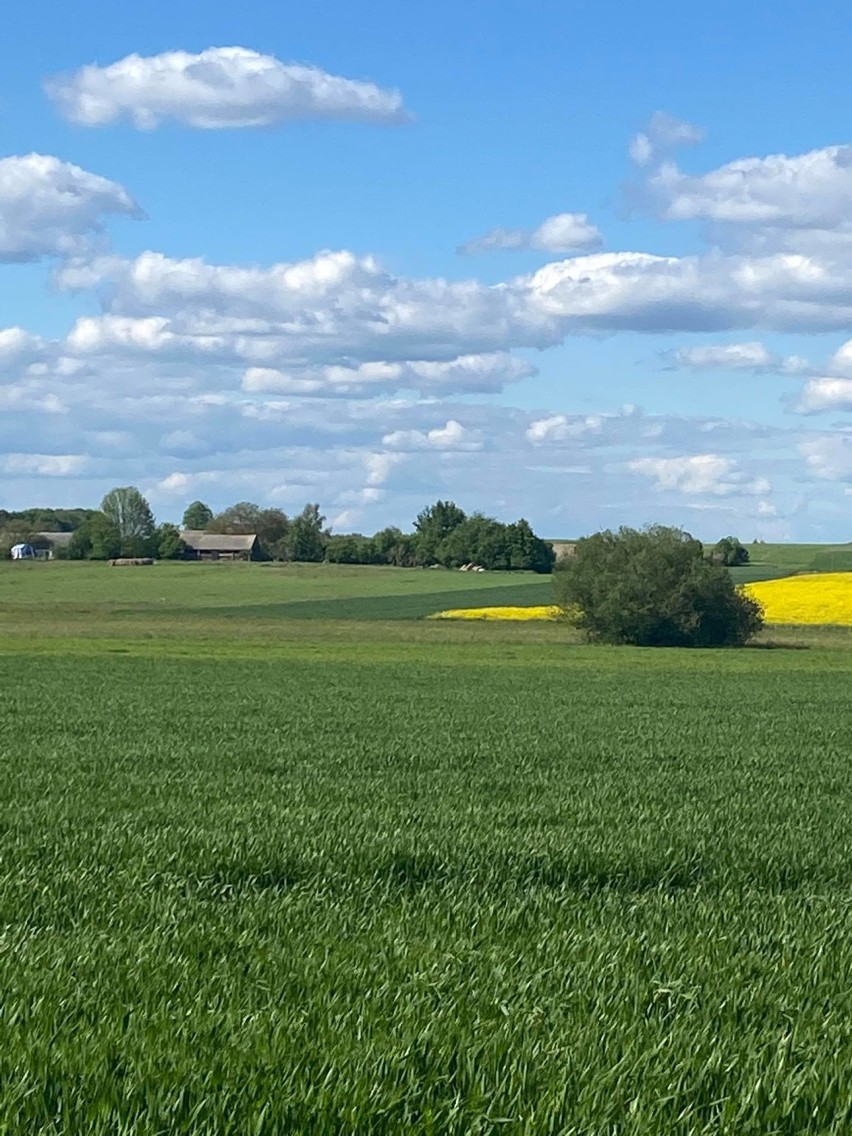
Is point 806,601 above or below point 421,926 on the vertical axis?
above

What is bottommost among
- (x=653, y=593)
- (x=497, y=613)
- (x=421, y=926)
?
(x=497, y=613)

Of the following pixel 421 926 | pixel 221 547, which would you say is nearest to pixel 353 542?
pixel 221 547

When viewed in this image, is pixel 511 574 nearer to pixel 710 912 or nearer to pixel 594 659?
pixel 594 659

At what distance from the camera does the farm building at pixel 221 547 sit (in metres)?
168

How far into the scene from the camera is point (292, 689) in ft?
120

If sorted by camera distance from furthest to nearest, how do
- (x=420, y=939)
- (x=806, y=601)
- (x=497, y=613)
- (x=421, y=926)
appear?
(x=497, y=613) → (x=806, y=601) → (x=421, y=926) → (x=420, y=939)

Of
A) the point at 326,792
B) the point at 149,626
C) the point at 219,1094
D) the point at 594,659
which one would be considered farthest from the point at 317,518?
the point at 219,1094

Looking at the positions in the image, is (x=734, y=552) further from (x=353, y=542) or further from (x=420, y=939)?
(x=420, y=939)

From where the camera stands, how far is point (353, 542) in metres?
151

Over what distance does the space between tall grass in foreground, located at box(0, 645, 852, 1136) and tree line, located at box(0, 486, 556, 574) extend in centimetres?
12154

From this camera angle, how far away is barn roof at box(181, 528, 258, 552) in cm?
17012

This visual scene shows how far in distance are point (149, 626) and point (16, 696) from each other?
4653 centimetres

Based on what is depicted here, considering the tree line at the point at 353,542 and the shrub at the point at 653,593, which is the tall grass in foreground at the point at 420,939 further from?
the tree line at the point at 353,542

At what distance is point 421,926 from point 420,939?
1.47 feet
